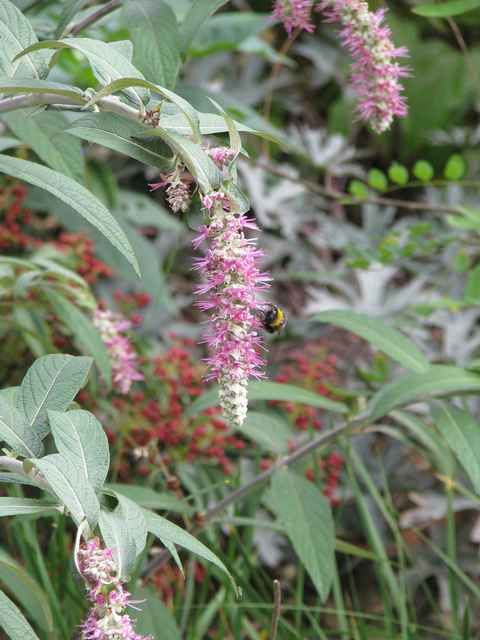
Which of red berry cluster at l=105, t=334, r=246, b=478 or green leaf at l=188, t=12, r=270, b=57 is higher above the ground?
green leaf at l=188, t=12, r=270, b=57

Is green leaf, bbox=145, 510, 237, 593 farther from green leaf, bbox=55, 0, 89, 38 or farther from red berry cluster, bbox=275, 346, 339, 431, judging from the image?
red berry cluster, bbox=275, 346, 339, 431

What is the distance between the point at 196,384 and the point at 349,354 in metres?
0.71

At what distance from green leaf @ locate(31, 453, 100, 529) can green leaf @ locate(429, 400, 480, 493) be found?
542 mm

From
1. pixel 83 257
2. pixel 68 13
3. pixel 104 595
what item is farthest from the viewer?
pixel 83 257

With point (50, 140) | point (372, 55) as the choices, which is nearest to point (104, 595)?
point (50, 140)

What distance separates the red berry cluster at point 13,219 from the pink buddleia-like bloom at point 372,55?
3.29 feet

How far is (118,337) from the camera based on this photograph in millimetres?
1188

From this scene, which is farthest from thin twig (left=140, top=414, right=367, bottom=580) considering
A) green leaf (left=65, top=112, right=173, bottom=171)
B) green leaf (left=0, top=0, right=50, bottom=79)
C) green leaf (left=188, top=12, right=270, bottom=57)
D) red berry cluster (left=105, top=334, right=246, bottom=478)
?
green leaf (left=188, top=12, right=270, bottom=57)

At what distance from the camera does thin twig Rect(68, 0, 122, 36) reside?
891 mm

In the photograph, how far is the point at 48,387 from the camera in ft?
2.20

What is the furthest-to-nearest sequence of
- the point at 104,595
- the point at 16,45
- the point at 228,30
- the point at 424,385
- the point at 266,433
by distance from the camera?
the point at 228,30, the point at 266,433, the point at 424,385, the point at 16,45, the point at 104,595

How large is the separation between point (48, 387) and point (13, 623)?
0.77 feet

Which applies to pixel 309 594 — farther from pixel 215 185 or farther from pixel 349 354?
pixel 215 185

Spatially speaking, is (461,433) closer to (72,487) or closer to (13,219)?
(72,487)
